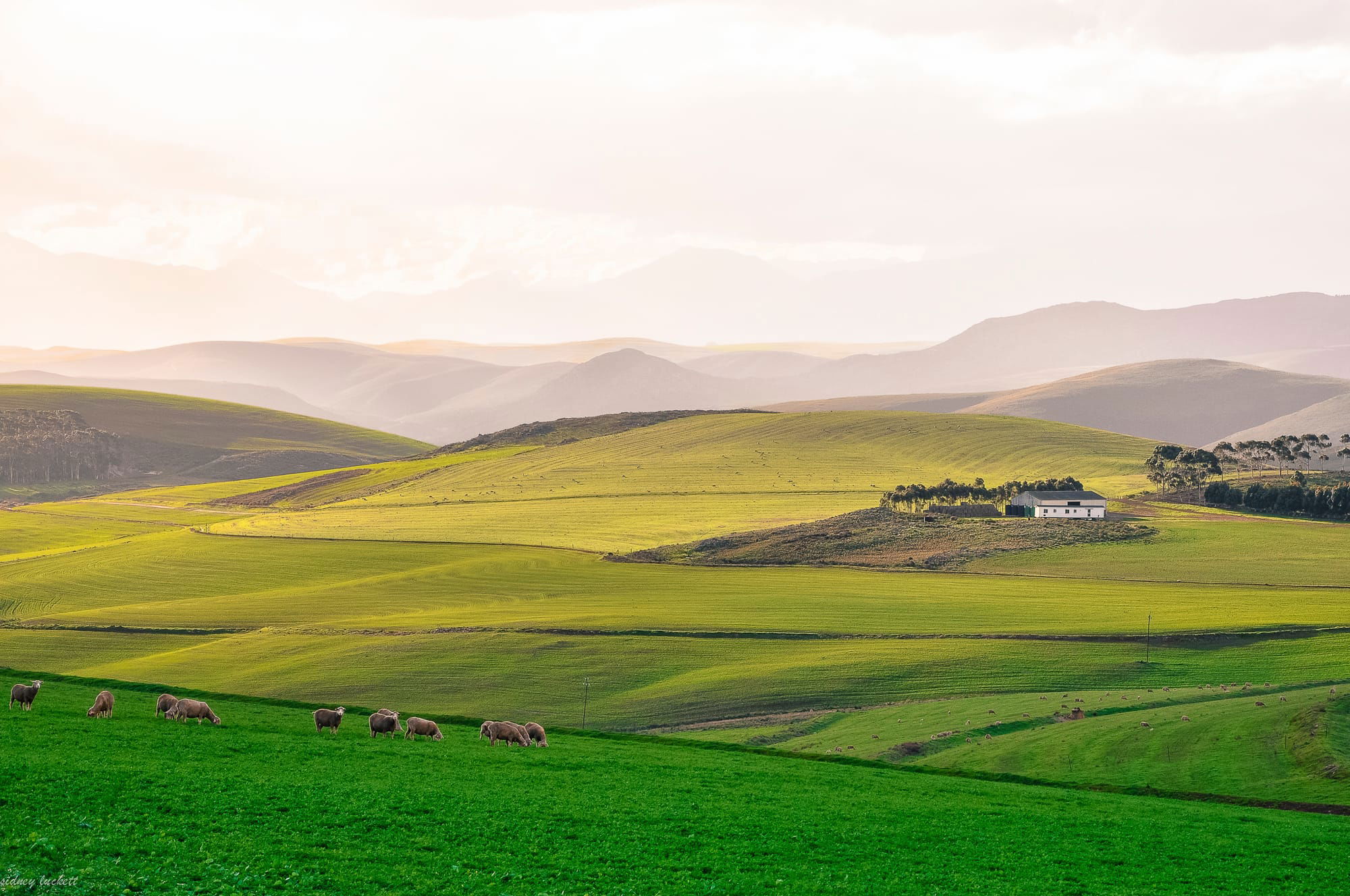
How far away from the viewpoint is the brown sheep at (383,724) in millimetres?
33688

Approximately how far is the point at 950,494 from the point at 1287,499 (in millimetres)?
42226

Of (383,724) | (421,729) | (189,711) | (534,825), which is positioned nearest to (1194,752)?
(421,729)

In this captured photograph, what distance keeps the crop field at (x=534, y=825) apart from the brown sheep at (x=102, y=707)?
0.67m

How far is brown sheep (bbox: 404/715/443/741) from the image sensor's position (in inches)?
1339

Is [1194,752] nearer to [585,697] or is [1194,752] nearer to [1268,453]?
[585,697]

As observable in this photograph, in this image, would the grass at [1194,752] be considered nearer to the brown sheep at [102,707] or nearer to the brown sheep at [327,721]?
the brown sheep at [327,721]

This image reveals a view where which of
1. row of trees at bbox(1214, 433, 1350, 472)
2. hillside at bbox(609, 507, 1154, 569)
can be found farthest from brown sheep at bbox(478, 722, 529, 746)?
row of trees at bbox(1214, 433, 1350, 472)

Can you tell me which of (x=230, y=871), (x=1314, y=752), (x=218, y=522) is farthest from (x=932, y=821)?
(x=218, y=522)

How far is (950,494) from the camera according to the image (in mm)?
143125

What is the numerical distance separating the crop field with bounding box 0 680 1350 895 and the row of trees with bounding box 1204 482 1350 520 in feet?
375

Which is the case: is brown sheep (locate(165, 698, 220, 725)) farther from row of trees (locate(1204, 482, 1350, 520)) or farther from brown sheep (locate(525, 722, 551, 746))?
row of trees (locate(1204, 482, 1350, 520))

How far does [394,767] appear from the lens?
92.6 feet

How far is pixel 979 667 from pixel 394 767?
45376mm

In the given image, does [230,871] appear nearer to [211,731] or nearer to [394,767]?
[394,767]
